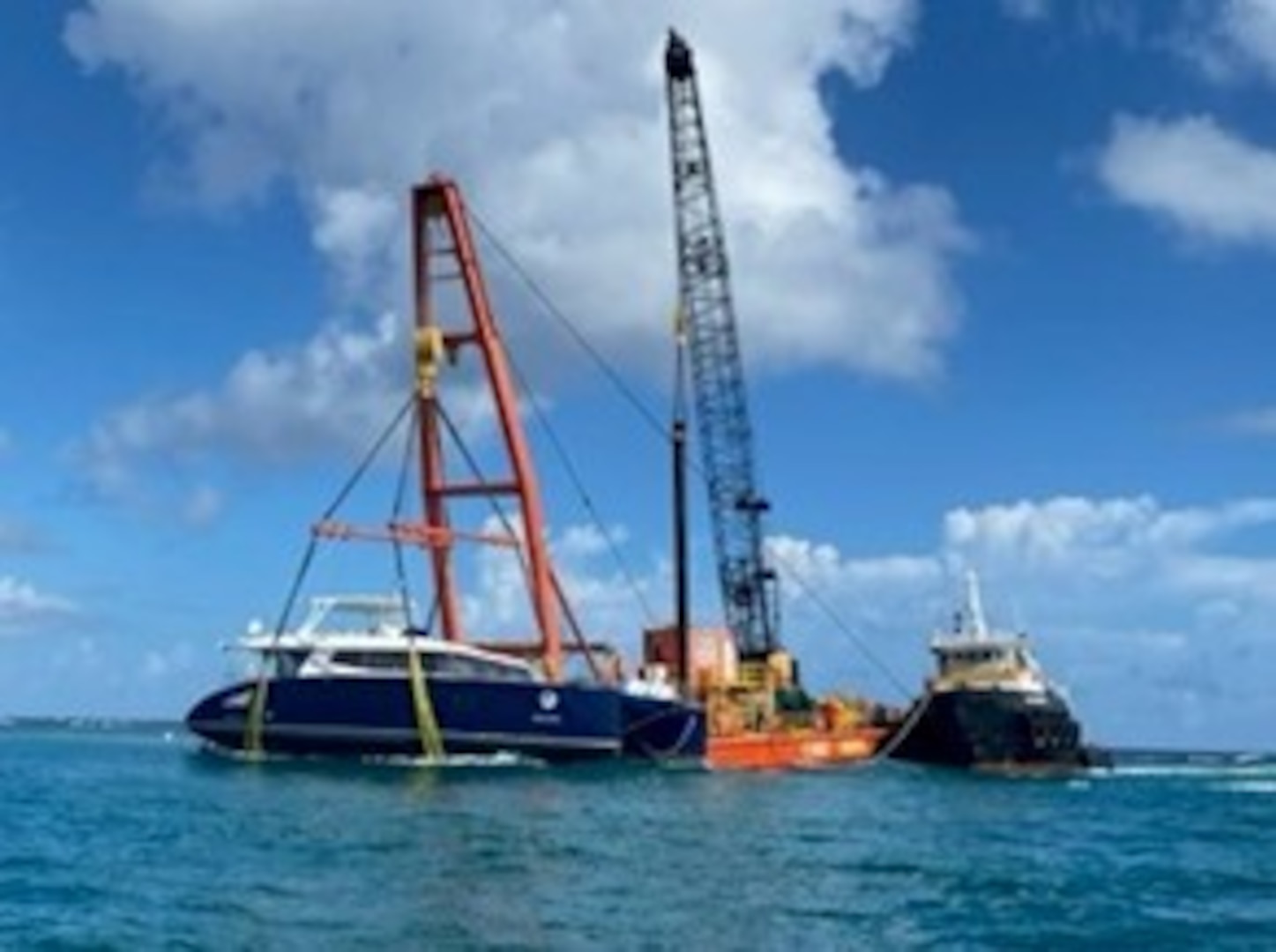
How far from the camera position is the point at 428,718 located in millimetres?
100250

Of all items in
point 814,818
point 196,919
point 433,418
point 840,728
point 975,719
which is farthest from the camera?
point 840,728

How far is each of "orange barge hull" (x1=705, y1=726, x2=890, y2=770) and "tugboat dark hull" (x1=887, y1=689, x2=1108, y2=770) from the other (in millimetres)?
6813

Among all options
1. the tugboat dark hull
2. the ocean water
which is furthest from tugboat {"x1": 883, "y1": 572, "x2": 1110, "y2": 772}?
the ocean water

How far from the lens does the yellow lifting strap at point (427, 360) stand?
111 metres

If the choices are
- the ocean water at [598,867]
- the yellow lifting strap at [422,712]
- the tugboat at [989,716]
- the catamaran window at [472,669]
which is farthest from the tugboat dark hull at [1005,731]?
the yellow lifting strap at [422,712]

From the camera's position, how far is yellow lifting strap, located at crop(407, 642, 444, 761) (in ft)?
328

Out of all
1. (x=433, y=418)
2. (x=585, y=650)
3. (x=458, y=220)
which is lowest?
(x=585, y=650)

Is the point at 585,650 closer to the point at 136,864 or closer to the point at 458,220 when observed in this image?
the point at 458,220

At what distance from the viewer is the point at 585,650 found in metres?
114

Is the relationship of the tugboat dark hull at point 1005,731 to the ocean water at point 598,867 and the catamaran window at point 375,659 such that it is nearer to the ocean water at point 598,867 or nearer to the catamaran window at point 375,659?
the ocean water at point 598,867

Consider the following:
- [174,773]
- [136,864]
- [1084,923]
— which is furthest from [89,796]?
[1084,923]

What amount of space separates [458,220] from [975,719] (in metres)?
44.1

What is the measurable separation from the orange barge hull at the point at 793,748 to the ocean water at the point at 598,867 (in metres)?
25.4

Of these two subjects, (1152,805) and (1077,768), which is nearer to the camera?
(1152,805)
